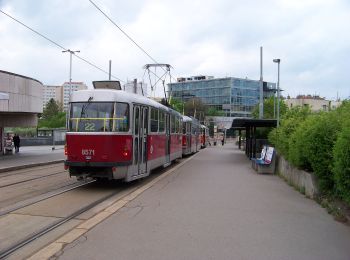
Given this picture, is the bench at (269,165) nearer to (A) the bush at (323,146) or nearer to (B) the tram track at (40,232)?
(A) the bush at (323,146)

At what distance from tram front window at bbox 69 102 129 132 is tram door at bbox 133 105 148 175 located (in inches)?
29.7

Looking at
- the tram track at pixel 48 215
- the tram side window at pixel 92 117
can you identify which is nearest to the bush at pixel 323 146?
the tram track at pixel 48 215

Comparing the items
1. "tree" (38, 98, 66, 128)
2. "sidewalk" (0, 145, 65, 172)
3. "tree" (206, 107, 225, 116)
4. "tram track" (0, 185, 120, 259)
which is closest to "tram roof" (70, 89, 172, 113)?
"tram track" (0, 185, 120, 259)

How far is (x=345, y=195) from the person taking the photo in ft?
28.2

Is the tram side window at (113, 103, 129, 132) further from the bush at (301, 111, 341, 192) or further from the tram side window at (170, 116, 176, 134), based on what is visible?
the tram side window at (170, 116, 176, 134)

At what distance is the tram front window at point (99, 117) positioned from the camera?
13648 mm

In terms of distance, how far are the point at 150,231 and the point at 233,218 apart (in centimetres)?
207

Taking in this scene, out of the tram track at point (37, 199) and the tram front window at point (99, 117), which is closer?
the tram track at point (37, 199)

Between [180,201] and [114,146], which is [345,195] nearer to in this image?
[180,201]

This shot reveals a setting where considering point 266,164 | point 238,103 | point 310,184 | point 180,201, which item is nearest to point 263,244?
point 180,201

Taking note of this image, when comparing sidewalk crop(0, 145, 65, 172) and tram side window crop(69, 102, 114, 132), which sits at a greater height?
tram side window crop(69, 102, 114, 132)

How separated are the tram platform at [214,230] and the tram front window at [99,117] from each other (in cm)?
208

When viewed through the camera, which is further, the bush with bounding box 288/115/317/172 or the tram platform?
the bush with bounding box 288/115/317/172

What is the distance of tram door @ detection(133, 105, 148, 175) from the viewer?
580 inches
